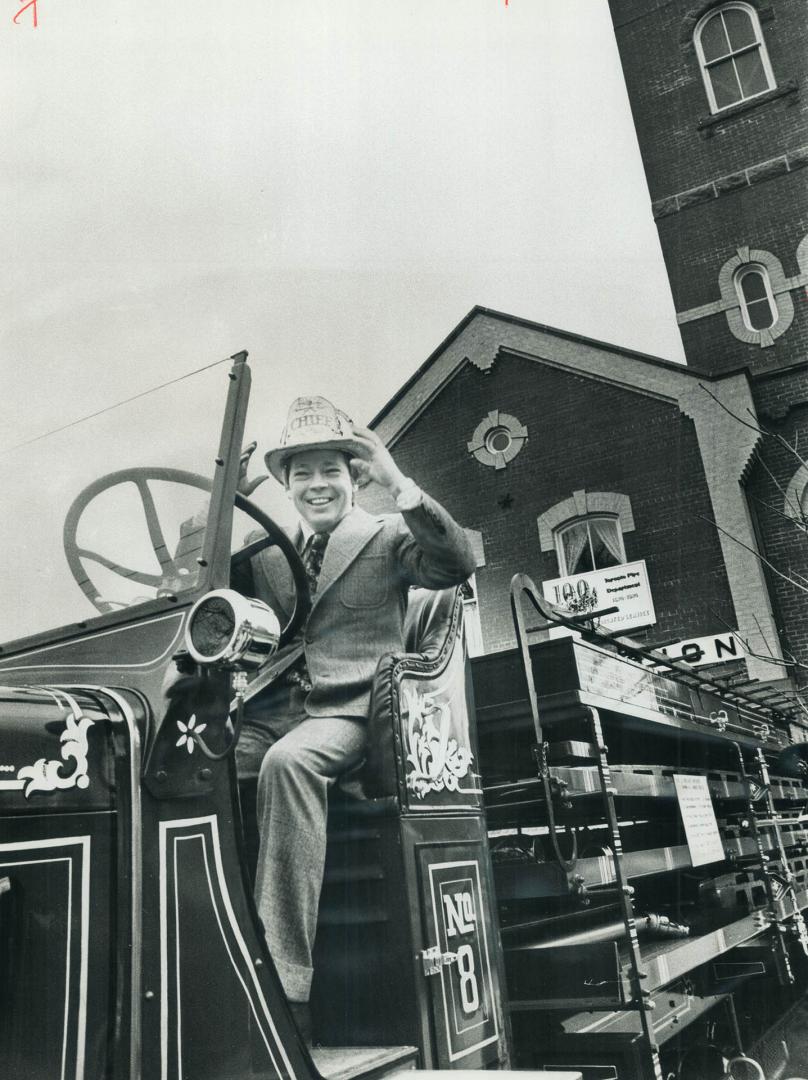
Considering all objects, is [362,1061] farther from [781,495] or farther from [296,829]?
[781,495]

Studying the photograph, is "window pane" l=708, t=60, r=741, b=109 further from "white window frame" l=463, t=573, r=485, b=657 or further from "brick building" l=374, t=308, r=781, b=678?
"white window frame" l=463, t=573, r=485, b=657

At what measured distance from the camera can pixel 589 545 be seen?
10.6 metres

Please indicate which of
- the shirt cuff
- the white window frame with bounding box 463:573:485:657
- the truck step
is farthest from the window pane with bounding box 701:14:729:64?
the truck step

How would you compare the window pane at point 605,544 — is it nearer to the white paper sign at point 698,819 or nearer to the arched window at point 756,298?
the arched window at point 756,298

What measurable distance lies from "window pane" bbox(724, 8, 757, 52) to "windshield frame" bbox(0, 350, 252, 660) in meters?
11.5

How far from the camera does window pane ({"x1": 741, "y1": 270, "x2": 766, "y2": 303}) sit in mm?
10758

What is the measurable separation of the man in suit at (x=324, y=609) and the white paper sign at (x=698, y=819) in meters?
1.69

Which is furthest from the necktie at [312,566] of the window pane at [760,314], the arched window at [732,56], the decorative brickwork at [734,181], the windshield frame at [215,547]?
the arched window at [732,56]

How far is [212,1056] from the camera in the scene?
1595mm

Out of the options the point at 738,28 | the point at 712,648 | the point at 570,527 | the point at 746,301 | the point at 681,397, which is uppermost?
the point at 738,28

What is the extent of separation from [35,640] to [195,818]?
2.26ft

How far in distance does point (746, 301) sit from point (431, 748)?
9751mm

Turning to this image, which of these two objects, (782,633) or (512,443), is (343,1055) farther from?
(512,443)

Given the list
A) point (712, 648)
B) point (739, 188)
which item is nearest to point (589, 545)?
point (712, 648)
